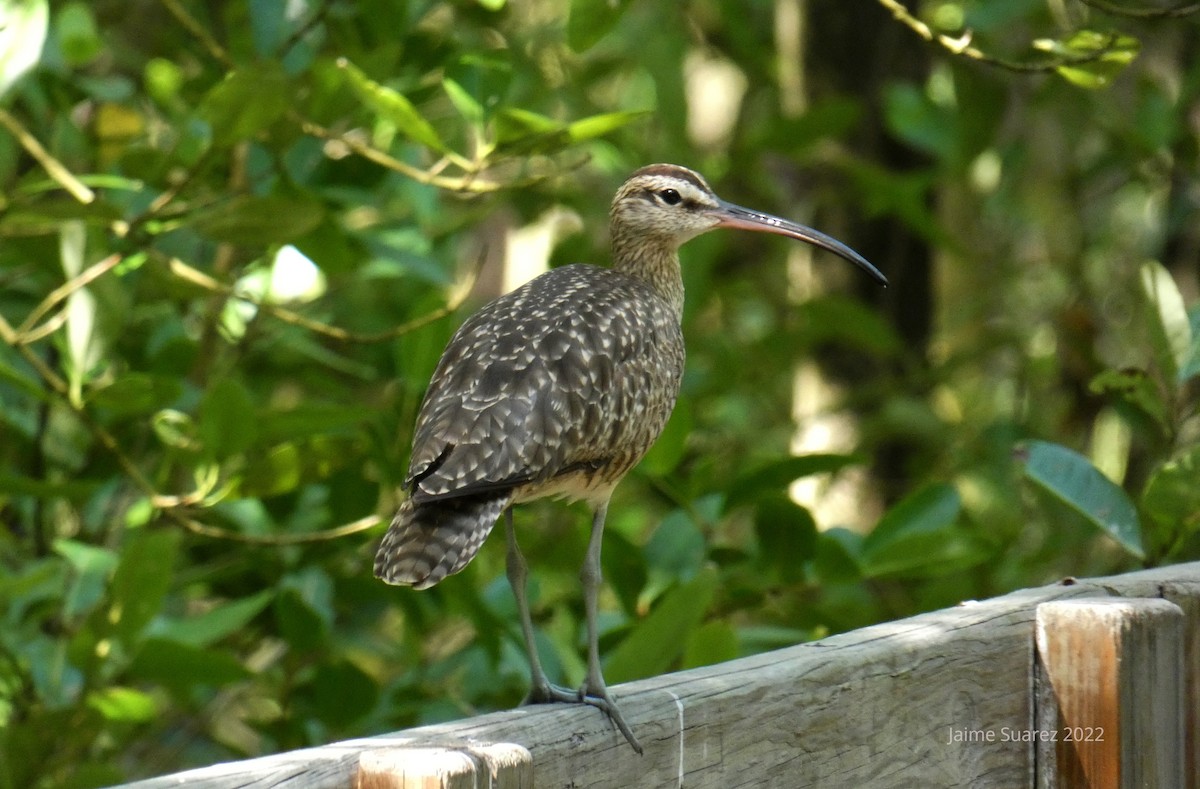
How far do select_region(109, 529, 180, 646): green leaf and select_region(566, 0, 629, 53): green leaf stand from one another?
170cm

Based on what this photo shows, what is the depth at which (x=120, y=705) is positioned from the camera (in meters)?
4.62

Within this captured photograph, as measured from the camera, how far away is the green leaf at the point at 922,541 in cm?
487

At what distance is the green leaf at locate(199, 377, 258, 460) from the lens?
445 cm

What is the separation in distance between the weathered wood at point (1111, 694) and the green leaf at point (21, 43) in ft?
10.0

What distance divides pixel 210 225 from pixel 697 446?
3410mm

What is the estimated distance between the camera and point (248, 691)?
616 cm

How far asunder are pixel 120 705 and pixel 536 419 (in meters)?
1.76

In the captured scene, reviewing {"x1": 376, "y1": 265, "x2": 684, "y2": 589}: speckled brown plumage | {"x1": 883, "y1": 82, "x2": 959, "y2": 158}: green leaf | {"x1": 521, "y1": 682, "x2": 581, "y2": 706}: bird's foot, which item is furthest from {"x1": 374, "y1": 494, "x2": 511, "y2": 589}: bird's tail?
{"x1": 883, "y1": 82, "x2": 959, "y2": 158}: green leaf

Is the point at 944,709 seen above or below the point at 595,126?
below

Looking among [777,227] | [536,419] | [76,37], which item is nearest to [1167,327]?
[777,227]

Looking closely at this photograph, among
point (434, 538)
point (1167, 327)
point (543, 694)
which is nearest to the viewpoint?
point (434, 538)

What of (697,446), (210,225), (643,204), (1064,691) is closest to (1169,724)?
(1064,691)

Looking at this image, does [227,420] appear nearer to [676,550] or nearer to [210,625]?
[210,625]

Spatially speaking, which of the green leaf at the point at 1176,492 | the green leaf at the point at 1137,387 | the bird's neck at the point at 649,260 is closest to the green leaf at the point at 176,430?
the bird's neck at the point at 649,260
